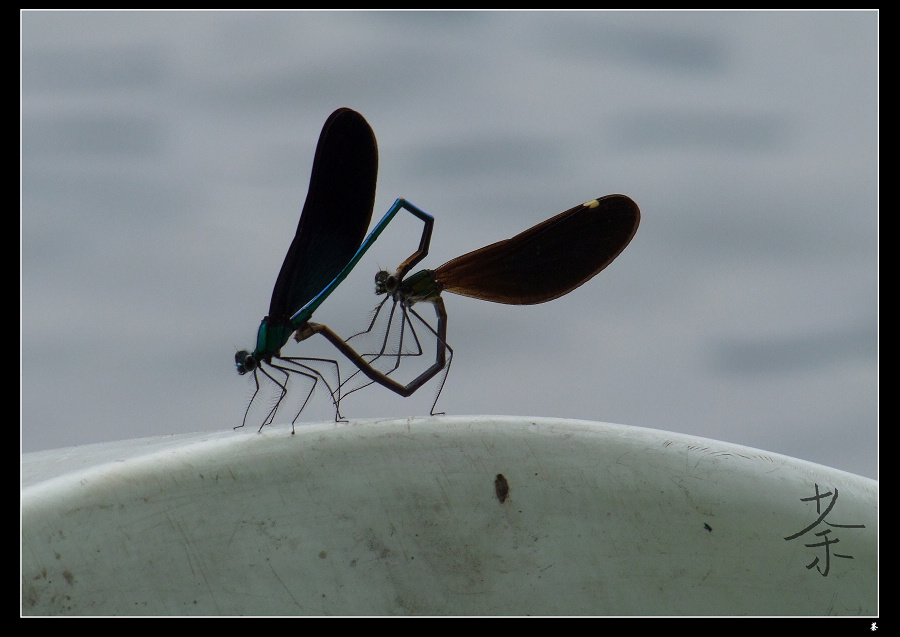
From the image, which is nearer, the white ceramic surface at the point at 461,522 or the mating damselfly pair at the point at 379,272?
the white ceramic surface at the point at 461,522

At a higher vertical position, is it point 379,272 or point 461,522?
point 379,272

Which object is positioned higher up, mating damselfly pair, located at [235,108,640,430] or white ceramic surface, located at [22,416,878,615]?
mating damselfly pair, located at [235,108,640,430]

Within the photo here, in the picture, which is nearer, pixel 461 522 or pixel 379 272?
pixel 461 522

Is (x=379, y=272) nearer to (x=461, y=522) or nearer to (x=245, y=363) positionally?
(x=245, y=363)

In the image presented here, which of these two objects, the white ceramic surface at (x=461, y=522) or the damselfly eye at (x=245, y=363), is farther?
the damselfly eye at (x=245, y=363)

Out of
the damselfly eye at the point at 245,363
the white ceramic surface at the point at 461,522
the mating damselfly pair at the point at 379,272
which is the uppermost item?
the mating damselfly pair at the point at 379,272

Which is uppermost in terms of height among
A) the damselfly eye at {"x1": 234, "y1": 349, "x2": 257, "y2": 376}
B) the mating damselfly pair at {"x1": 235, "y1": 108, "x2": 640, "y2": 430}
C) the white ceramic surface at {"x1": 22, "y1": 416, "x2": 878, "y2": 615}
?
the mating damselfly pair at {"x1": 235, "y1": 108, "x2": 640, "y2": 430}

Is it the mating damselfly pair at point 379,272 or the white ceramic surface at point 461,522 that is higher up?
the mating damselfly pair at point 379,272

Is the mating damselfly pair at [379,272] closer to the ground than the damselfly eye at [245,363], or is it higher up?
higher up

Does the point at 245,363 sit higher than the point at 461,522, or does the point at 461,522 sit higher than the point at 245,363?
the point at 245,363

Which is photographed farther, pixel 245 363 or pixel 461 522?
pixel 245 363

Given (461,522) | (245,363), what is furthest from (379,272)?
(461,522)

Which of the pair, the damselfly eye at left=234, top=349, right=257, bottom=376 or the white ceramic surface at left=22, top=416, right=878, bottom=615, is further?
the damselfly eye at left=234, top=349, right=257, bottom=376

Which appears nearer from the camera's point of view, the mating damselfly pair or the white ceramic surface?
the white ceramic surface
